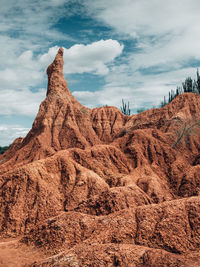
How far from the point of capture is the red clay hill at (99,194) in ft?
36.1

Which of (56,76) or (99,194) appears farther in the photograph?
(56,76)

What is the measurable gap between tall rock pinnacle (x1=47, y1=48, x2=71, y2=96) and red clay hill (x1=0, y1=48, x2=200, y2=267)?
8.5 inches

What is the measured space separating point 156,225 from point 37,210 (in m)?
12.0

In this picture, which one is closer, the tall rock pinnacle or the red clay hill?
the red clay hill

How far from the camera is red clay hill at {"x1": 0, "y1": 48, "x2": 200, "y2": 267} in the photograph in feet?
36.1

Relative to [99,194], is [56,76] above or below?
above

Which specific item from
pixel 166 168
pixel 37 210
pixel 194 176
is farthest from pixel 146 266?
pixel 166 168

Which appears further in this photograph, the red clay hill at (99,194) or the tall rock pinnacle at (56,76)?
the tall rock pinnacle at (56,76)

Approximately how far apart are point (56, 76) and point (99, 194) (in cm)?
4085

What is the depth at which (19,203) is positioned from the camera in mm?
20766

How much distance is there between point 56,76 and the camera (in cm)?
5478

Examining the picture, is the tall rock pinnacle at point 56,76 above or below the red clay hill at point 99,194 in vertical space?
above

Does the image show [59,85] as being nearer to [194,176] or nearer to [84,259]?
[194,176]

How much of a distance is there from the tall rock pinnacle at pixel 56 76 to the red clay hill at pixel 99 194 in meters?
0.22
